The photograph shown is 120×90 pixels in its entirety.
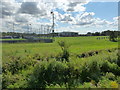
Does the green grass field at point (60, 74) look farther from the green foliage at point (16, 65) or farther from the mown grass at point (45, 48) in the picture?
the mown grass at point (45, 48)

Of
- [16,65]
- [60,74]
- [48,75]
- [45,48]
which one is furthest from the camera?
[45,48]

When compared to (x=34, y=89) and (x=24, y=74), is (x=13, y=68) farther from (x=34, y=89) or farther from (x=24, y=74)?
(x=34, y=89)

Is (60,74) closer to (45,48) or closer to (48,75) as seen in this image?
(48,75)

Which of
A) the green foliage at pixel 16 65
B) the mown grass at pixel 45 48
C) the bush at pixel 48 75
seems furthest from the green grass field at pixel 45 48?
the bush at pixel 48 75

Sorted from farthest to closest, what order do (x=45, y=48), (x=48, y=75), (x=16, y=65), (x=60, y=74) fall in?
(x=45, y=48) → (x=16, y=65) → (x=60, y=74) → (x=48, y=75)

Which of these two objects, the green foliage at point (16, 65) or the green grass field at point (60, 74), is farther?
the green foliage at point (16, 65)

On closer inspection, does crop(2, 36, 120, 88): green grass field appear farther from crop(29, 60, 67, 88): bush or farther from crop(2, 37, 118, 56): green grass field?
crop(2, 37, 118, 56): green grass field

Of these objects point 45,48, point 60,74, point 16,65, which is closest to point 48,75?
point 60,74

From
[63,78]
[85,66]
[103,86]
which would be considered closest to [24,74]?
[63,78]

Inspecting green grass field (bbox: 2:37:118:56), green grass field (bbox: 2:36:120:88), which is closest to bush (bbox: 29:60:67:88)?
green grass field (bbox: 2:36:120:88)

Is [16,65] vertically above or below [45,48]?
Result: below

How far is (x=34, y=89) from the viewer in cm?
471

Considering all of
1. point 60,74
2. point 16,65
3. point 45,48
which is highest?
point 45,48

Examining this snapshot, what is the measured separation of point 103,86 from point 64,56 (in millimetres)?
3752
